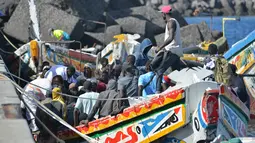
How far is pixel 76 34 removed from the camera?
72.3 feet

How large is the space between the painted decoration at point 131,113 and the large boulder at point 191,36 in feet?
46.3

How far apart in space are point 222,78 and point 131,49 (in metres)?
5.58

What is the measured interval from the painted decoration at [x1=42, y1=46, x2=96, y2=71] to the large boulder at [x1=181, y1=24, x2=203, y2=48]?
7446 mm

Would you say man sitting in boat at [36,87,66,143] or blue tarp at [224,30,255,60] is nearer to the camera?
man sitting in boat at [36,87,66,143]

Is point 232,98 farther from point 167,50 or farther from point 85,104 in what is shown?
point 85,104

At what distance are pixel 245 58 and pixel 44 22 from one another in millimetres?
7551

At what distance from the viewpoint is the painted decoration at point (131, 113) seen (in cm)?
1158

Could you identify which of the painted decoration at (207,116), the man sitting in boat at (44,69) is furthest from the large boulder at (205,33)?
the painted decoration at (207,116)

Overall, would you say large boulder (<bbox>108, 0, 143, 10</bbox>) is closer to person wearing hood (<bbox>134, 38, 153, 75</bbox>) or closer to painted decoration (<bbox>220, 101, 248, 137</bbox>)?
person wearing hood (<bbox>134, 38, 153, 75</bbox>)

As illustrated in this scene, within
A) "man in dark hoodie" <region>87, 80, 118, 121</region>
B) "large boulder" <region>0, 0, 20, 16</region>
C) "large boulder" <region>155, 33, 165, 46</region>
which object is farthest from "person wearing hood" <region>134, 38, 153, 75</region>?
"large boulder" <region>155, 33, 165, 46</region>

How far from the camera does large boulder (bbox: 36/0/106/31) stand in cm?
2499

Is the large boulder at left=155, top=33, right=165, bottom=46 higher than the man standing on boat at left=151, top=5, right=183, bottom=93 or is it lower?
lower

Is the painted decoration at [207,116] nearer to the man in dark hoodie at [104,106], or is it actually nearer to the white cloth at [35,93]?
the man in dark hoodie at [104,106]

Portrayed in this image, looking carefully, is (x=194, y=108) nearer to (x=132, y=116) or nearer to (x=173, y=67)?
(x=132, y=116)
